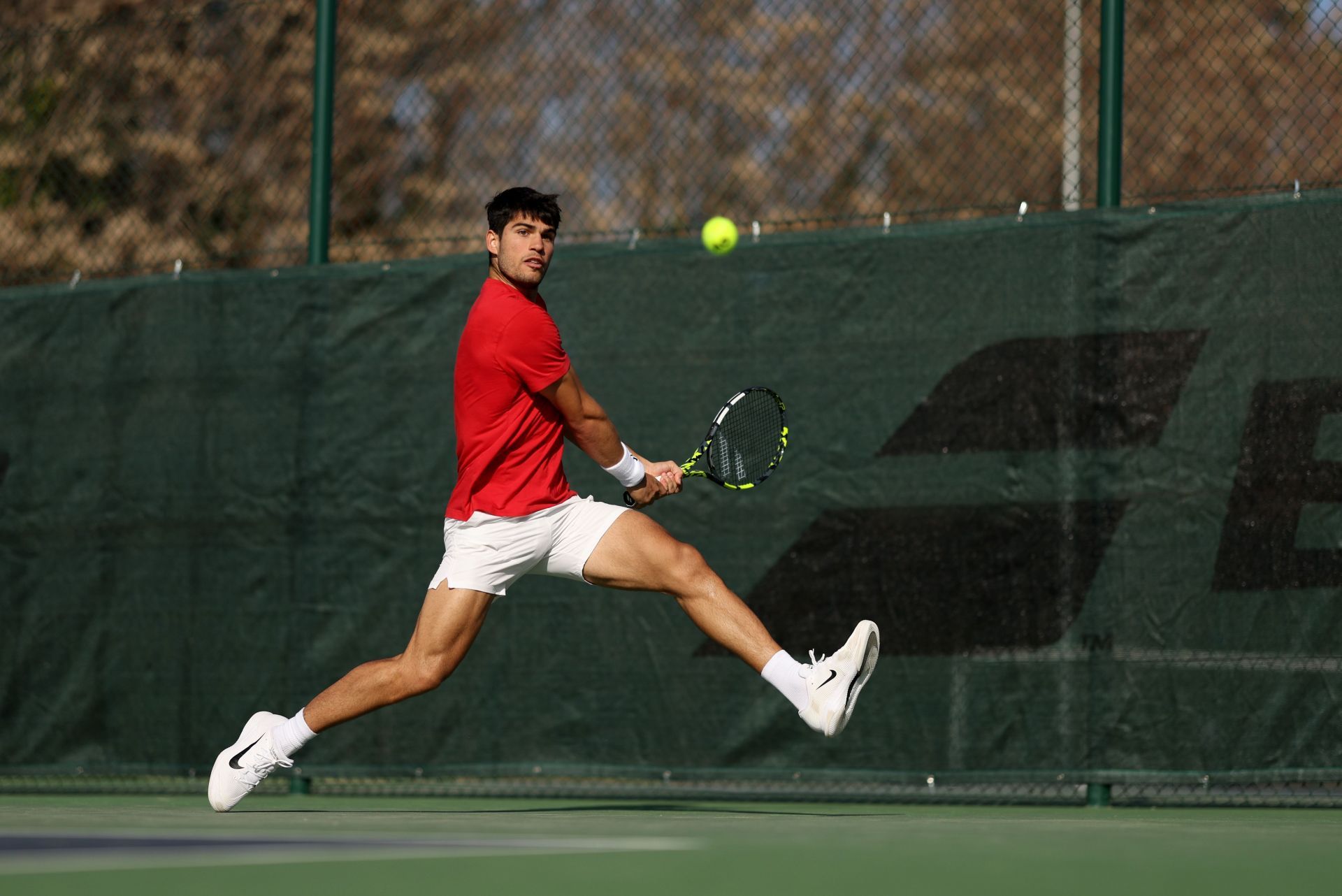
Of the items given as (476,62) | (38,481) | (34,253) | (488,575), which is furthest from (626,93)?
(488,575)

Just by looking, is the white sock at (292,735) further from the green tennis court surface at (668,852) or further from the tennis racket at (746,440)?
the tennis racket at (746,440)

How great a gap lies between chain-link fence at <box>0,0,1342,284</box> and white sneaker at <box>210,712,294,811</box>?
2.40 meters

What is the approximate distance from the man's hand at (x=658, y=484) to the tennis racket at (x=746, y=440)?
0.92 ft

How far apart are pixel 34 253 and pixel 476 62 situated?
3.40 metres

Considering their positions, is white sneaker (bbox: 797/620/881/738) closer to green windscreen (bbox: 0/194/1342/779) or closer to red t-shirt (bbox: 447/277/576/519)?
red t-shirt (bbox: 447/277/576/519)

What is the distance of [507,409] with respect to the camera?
17.9 feet

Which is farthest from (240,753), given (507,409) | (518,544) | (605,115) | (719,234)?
(605,115)

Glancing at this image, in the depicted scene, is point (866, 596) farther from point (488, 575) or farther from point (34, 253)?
point (34, 253)

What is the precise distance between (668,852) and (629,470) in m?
1.57

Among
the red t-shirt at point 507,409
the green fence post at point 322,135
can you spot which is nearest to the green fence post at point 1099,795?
the red t-shirt at point 507,409

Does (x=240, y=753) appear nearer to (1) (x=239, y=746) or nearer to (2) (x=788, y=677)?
(1) (x=239, y=746)

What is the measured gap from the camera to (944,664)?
6.41 m

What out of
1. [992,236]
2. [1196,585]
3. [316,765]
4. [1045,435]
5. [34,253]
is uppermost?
[34,253]

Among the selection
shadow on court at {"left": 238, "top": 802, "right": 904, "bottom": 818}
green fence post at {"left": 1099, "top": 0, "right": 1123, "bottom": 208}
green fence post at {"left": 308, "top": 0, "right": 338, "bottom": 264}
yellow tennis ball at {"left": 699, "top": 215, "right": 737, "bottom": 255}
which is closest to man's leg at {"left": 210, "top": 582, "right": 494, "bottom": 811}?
shadow on court at {"left": 238, "top": 802, "right": 904, "bottom": 818}
